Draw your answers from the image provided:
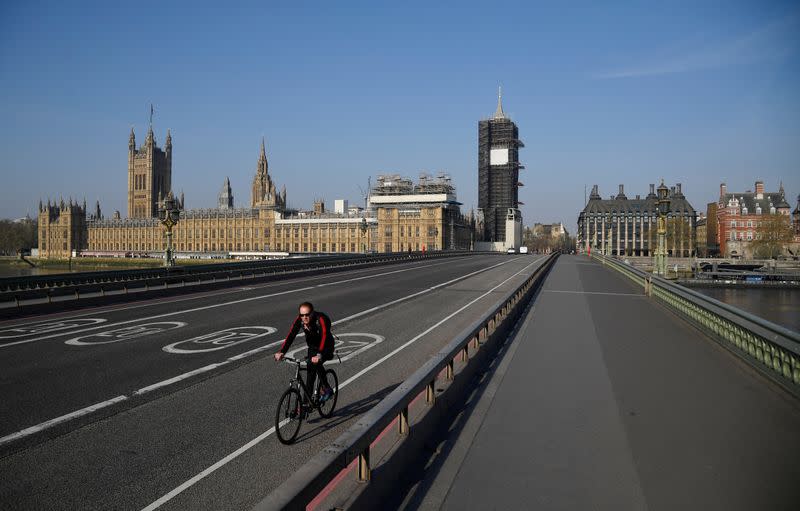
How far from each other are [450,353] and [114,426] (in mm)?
4573

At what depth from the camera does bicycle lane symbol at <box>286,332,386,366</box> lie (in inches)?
462

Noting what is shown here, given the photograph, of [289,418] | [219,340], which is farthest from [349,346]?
[289,418]

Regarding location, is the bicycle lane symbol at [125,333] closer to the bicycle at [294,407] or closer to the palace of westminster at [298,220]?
the bicycle at [294,407]

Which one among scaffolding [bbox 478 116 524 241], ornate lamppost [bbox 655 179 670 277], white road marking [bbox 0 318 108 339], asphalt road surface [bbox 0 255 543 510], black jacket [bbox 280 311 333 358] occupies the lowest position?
asphalt road surface [bbox 0 255 543 510]

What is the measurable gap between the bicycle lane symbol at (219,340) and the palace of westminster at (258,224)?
11233 centimetres

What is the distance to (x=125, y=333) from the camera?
14102 mm

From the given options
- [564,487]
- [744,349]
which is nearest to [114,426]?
[564,487]

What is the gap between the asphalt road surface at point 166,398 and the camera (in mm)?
5598

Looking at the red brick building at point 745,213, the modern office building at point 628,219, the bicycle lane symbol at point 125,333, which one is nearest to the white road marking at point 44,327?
the bicycle lane symbol at point 125,333

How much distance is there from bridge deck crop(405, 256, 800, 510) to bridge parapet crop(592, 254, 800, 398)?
29 centimetres

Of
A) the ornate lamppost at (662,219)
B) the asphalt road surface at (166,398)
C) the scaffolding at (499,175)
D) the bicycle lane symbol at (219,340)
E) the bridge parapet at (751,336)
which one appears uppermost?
the scaffolding at (499,175)

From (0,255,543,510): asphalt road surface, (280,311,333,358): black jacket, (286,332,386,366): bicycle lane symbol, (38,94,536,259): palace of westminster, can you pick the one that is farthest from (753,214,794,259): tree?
(280,311,333,358): black jacket

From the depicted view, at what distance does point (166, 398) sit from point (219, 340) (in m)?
4.78

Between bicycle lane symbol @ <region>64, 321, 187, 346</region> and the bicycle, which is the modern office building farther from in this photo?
the bicycle
